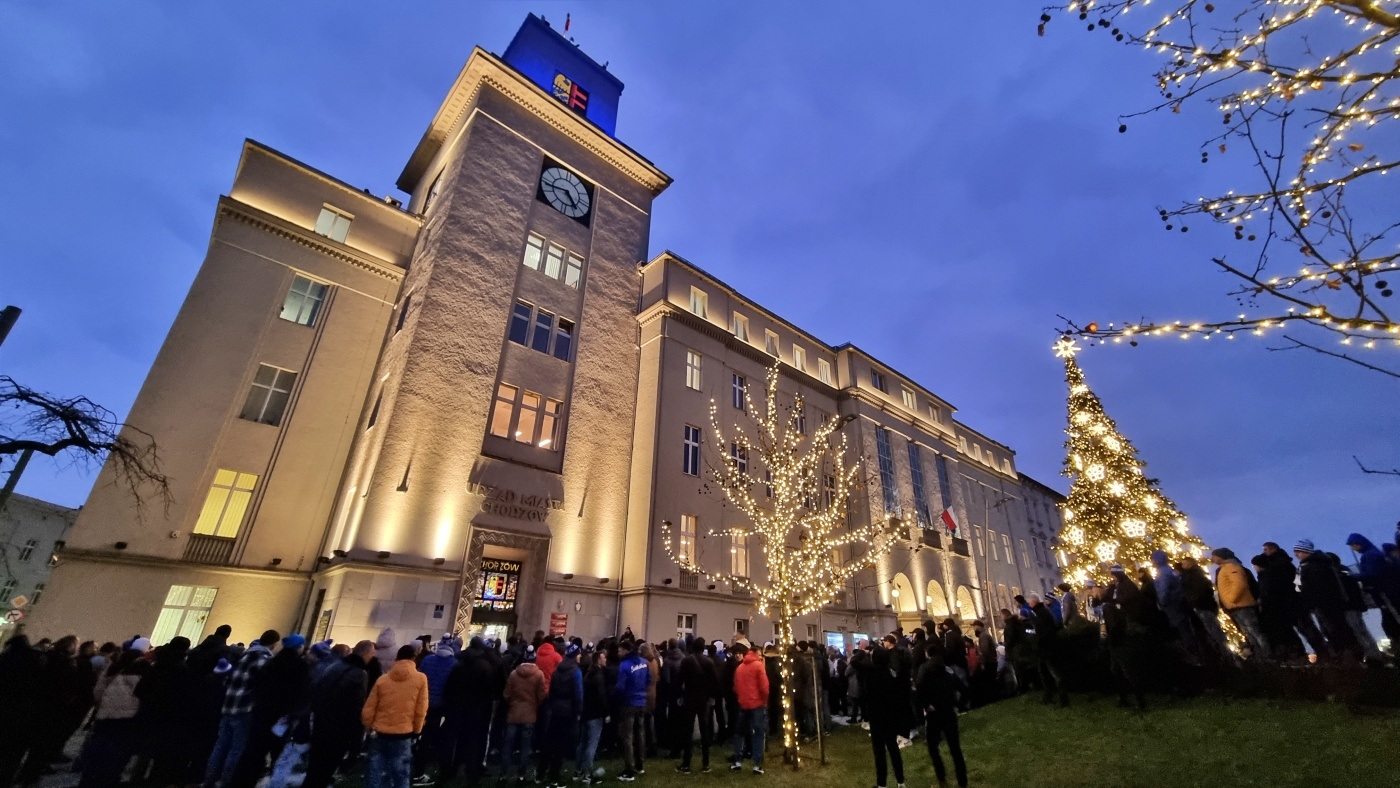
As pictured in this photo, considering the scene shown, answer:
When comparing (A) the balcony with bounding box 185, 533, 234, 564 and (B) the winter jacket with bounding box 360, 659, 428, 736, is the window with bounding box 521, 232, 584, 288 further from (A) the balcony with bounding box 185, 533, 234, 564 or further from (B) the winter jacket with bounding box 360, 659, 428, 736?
(B) the winter jacket with bounding box 360, 659, 428, 736

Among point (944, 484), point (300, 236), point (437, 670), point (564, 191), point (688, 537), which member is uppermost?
point (564, 191)

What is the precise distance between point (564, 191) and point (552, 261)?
4237 mm

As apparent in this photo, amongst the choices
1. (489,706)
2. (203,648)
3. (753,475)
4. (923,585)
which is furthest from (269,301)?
(923,585)

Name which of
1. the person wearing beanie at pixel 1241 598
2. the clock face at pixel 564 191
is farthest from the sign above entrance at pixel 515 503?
the person wearing beanie at pixel 1241 598

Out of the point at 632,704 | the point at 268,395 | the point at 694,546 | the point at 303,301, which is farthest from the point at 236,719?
the point at 303,301

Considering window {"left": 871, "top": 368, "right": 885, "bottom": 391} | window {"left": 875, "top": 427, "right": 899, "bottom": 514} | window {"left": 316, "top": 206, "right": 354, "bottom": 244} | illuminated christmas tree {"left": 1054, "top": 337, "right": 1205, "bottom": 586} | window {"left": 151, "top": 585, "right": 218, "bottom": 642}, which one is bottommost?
window {"left": 151, "top": 585, "right": 218, "bottom": 642}

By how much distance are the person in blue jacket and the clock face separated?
22.1 meters

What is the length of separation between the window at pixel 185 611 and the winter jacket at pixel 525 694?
1454cm

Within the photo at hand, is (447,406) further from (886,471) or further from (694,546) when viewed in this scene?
(886,471)

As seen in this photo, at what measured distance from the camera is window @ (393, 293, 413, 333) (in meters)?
22.2

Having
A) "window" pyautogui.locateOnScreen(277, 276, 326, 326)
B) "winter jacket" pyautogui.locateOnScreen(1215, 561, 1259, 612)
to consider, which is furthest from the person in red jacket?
"window" pyautogui.locateOnScreen(277, 276, 326, 326)

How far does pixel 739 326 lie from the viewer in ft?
104

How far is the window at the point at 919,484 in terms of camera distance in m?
37.2

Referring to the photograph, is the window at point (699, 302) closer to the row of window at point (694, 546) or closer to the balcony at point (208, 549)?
the row of window at point (694, 546)
